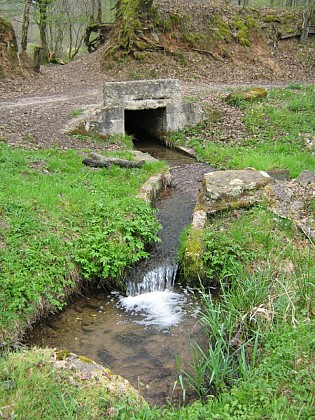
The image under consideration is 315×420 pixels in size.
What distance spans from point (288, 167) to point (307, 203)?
356 centimetres

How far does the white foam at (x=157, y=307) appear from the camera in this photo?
6.25m

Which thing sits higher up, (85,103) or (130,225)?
(85,103)

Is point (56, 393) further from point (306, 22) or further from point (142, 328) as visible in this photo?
point (306, 22)

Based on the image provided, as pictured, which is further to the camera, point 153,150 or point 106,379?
point 153,150

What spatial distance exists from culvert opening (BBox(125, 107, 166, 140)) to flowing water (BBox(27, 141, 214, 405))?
8.32 metres

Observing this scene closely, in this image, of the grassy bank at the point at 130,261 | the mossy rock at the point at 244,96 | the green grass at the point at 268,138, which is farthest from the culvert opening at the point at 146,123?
the grassy bank at the point at 130,261

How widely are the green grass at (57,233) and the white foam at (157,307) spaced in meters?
0.47

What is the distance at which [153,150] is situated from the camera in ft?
48.5

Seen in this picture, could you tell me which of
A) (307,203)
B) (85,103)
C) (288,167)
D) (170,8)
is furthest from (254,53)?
(307,203)

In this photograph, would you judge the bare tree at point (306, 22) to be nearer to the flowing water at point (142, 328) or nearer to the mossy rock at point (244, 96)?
the mossy rock at point (244, 96)

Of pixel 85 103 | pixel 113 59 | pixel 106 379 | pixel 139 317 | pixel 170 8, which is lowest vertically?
pixel 139 317

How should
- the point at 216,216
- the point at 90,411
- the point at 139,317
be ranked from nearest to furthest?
1. the point at 90,411
2. the point at 139,317
3. the point at 216,216

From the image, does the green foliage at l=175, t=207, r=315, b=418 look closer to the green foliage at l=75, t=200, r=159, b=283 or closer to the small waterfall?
the small waterfall

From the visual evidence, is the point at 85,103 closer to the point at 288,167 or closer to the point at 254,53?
the point at 288,167
